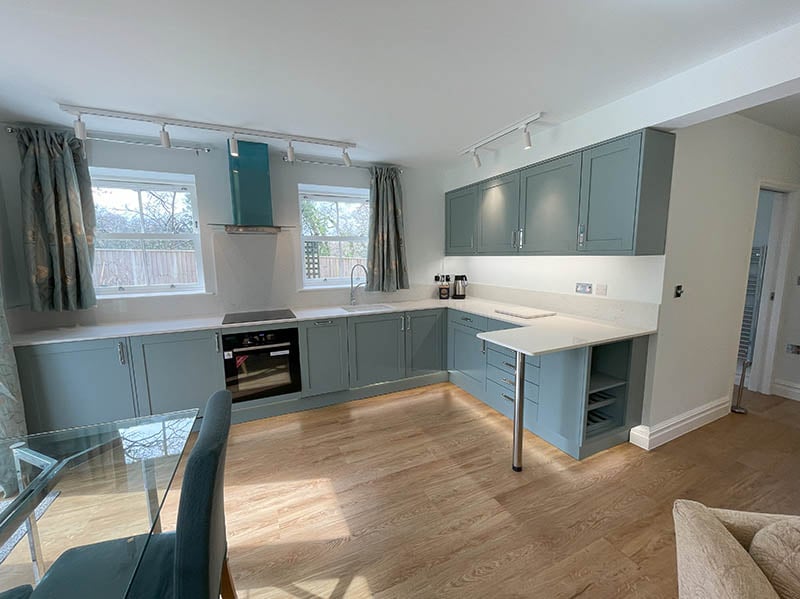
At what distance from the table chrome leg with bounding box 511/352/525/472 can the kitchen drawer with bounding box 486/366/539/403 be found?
18.0 inches

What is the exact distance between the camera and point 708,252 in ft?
8.20

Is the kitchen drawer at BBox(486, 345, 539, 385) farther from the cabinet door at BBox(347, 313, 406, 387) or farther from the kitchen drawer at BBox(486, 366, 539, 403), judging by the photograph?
the cabinet door at BBox(347, 313, 406, 387)

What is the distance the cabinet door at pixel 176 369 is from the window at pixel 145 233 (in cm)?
78

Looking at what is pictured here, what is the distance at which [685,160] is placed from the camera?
2270 millimetres

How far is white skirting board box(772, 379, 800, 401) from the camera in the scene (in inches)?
124

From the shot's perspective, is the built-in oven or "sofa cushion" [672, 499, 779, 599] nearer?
"sofa cushion" [672, 499, 779, 599]

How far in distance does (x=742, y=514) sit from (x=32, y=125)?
4.56 m

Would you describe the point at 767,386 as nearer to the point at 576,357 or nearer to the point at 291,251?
the point at 576,357

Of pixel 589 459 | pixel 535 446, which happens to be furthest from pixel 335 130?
pixel 589 459

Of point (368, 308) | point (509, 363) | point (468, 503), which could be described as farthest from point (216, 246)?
point (468, 503)

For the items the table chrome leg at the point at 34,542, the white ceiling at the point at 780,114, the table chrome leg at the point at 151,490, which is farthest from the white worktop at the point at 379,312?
the white ceiling at the point at 780,114

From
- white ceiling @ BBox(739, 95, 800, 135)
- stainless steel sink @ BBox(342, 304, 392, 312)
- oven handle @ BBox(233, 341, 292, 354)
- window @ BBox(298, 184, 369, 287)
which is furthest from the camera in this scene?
window @ BBox(298, 184, 369, 287)

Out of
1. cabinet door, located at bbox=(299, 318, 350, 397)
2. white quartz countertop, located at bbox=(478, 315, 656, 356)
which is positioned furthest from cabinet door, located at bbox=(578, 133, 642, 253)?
cabinet door, located at bbox=(299, 318, 350, 397)

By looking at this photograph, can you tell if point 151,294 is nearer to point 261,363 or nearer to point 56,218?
point 56,218
